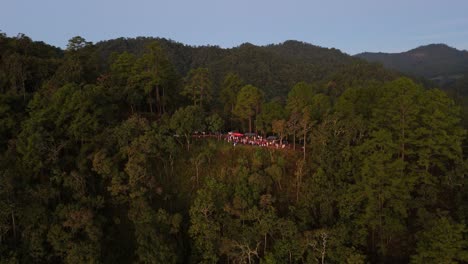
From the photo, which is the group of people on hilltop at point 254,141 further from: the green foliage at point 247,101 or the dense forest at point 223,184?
the green foliage at point 247,101

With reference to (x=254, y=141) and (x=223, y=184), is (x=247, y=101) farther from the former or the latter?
(x=223, y=184)

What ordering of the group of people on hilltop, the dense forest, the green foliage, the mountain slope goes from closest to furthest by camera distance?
1. the dense forest
2. the group of people on hilltop
3. the green foliage
4. the mountain slope

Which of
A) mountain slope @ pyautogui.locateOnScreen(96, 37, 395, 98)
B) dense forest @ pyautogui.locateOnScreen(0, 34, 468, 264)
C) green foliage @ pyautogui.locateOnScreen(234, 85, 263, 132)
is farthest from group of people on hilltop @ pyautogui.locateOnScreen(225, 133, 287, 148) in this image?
mountain slope @ pyautogui.locateOnScreen(96, 37, 395, 98)

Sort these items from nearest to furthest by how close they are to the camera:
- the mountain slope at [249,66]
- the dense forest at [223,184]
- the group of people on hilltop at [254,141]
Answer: the dense forest at [223,184], the group of people on hilltop at [254,141], the mountain slope at [249,66]

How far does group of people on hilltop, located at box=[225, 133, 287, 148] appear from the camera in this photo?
95.3 feet

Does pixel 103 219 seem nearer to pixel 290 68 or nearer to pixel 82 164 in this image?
pixel 82 164

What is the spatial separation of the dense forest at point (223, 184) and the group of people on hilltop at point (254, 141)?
3.17ft

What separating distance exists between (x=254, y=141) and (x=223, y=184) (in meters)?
6.82

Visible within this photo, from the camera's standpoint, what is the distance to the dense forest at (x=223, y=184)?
2044 centimetres

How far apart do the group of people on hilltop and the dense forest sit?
97cm

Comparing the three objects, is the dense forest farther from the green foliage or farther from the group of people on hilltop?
the green foliage

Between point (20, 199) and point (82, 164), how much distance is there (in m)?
3.88

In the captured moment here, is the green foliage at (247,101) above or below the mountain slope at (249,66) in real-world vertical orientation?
below

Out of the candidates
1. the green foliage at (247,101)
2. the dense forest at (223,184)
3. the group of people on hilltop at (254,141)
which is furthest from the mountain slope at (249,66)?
the dense forest at (223,184)
